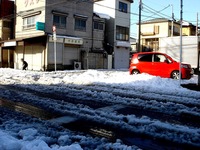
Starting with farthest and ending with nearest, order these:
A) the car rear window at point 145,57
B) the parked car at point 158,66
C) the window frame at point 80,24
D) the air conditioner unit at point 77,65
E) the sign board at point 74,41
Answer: the window frame at point 80,24 < the air conditioner unit at point 77,65 < the sign board at point 74,41 < the car rear window at point 145,57 < the parked car at point 158,66

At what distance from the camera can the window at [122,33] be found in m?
33.5

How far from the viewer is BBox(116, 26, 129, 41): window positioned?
33469 millimetres

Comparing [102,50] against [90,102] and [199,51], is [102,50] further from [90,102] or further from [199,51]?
[90,102]

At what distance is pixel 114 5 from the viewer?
3328 centimetres

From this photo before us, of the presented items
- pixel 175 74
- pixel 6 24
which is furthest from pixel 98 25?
pixel 175 74

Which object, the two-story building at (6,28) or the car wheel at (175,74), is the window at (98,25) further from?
the car wheel at (175,74)

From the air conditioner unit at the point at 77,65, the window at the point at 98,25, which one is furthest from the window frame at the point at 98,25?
the air conditioner unit at the point at 77,65

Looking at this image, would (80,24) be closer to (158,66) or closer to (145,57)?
(145,57)

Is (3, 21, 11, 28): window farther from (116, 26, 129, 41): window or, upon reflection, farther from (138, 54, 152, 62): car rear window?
(138, 54, 152, 62): car rear window

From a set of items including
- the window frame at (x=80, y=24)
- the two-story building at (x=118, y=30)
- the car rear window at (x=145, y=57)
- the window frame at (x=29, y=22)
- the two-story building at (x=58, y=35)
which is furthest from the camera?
the two-story building at (x=118, y=30)

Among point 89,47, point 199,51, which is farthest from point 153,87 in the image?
point 89,47

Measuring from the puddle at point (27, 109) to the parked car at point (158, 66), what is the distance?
10042 millimetres

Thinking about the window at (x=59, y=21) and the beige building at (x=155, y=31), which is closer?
the window at (x=59, y=21)

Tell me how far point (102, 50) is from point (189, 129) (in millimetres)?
26577
